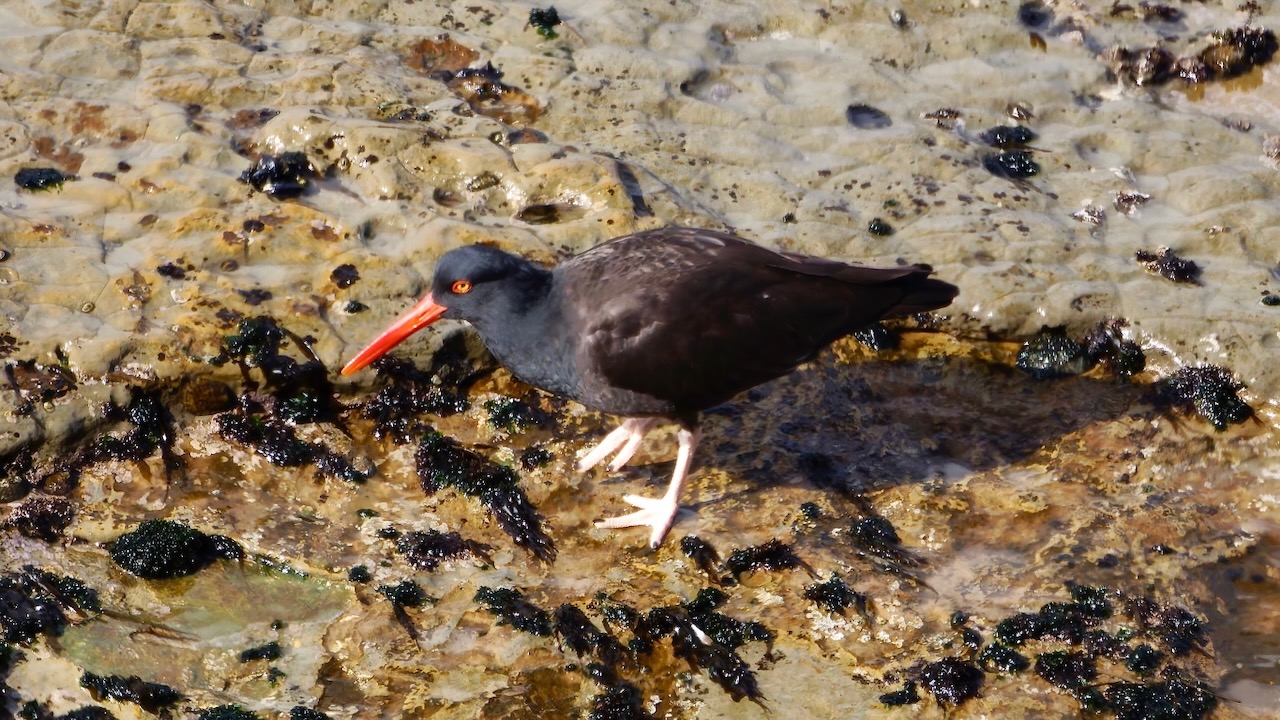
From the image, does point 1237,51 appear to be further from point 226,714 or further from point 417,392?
point 226,714

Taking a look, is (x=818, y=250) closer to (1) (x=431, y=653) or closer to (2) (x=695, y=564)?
(2) (x=695, y=564)

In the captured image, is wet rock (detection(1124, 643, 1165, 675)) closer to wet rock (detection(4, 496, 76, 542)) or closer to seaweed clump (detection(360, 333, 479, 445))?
seaweed clump (detection(360, 333, 479, 445))

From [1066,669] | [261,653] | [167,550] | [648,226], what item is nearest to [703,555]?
[1066,669]

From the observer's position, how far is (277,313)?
582 centimetres

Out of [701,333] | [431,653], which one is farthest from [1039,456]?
[431,653]

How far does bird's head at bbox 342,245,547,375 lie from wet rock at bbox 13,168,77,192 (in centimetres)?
210

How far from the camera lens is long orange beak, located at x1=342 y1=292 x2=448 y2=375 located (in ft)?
18.0

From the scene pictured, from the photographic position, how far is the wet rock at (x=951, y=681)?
14.5ft

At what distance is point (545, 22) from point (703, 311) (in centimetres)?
307

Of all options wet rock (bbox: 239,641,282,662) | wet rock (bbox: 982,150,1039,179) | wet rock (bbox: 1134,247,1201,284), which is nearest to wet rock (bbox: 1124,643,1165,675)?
wet rock (bbox: 1134,247,1201,284)

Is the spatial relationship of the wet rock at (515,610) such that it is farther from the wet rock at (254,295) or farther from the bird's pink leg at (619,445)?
Answer: the wet rock at (254,295)

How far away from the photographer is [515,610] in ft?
15.7

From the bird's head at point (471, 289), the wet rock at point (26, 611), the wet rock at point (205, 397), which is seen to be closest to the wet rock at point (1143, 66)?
the bird's head at point (471, 289)

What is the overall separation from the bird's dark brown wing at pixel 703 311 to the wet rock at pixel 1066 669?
1.65 meters
